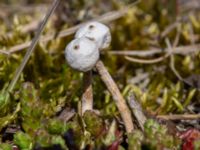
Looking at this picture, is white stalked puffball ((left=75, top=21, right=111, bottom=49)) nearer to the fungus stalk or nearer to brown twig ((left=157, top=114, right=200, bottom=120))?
the fungus stalk

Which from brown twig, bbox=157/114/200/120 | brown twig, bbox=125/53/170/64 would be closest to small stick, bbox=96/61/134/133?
brown twig, bbox=157/114/200/120

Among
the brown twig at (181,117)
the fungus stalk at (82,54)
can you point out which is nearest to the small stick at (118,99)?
the fungus stalk at (82,54)

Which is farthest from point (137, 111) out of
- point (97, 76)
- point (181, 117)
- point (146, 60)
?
point (146, 60)

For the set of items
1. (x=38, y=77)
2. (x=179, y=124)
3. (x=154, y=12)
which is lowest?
(x=179, y=124)

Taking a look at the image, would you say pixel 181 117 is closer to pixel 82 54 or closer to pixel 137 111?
pixel 137 111

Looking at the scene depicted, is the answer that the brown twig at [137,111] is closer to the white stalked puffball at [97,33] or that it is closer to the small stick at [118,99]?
the small stick at [118,99]

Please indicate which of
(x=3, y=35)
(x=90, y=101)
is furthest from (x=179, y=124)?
(x=3, y=35)

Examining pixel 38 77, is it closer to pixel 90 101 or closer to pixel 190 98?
pixel 90 101
